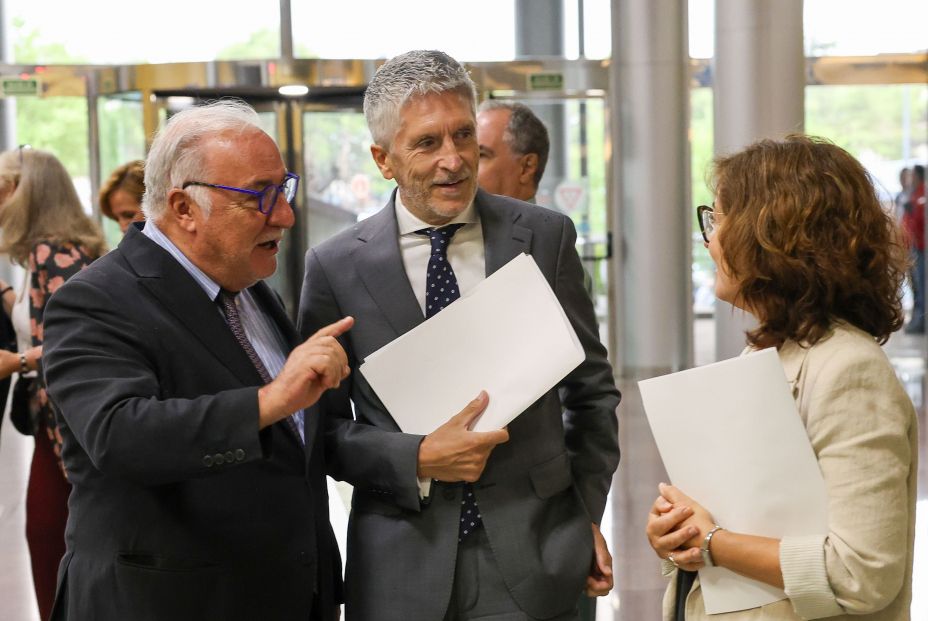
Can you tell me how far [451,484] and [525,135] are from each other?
184cm

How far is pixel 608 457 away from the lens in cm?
244

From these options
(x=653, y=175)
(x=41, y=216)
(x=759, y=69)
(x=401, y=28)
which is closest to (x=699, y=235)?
(x=653, y=175)

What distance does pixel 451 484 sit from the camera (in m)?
2.27

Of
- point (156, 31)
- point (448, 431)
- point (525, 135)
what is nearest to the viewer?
point (448, 431)

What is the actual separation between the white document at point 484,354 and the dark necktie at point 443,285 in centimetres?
14

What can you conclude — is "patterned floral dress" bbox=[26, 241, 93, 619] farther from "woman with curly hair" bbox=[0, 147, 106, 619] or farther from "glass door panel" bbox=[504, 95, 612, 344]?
"glass door panel" bbox=[504, 95, 612, 344]

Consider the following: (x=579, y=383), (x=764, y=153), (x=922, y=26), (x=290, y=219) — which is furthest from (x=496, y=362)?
(x=922, y=26)

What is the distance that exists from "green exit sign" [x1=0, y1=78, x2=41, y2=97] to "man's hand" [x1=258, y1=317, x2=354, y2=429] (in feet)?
32.1

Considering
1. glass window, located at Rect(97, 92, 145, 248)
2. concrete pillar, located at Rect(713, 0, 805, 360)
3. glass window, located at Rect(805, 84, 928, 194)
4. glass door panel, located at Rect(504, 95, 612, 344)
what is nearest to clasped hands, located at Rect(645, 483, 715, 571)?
concrete pillar, located at Rect(713, 0, 805, 360)

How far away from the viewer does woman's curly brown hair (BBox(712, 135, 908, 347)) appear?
1.86m

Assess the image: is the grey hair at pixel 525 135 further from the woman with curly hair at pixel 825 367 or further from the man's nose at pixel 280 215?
the woman with curly hair at pixel 825 367

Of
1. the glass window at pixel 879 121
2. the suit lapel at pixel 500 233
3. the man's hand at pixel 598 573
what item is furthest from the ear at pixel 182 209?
the glass window at pixel 879 121

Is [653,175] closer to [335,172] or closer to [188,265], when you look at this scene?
[335,172]

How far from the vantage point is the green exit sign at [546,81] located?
432 inches
